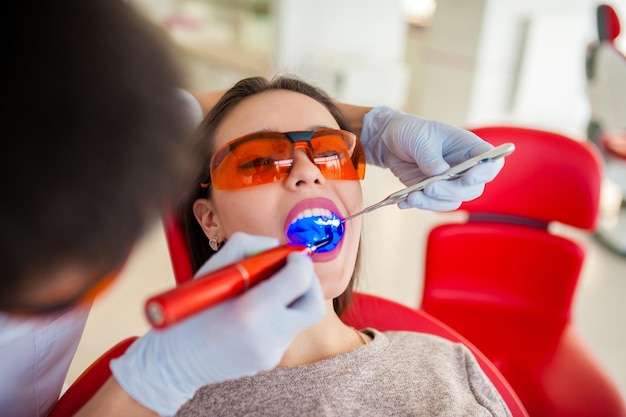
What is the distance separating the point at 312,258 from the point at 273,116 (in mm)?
346

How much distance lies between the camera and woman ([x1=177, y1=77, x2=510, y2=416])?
1.10 meters

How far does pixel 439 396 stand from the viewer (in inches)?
44.9

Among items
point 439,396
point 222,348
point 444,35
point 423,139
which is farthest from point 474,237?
point 444,35

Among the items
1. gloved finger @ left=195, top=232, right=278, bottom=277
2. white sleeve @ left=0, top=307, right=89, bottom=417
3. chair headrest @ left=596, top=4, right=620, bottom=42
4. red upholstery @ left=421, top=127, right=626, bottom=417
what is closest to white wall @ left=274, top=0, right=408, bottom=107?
chair headrest @ left=596, top=4, right=620, bottom=42

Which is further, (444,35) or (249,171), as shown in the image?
(444,35)

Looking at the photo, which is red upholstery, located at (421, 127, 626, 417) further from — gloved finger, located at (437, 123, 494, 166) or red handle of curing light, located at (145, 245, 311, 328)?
red handle of curing light, located at (145, 245, 311, 328)

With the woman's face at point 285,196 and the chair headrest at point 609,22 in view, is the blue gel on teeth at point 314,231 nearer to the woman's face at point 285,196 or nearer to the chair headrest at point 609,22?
the woman's face at point 285,196

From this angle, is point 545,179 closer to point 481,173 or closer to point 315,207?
point 481,173

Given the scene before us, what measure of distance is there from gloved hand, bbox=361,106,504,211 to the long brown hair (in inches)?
4.1

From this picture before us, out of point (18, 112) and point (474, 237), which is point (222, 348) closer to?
point (18, 112)

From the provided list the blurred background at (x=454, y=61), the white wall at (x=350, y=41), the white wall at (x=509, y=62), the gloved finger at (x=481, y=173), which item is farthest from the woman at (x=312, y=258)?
the white wall at (x=509, y=62)

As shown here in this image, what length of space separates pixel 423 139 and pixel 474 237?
65cm

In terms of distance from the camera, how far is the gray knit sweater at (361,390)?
109 cm

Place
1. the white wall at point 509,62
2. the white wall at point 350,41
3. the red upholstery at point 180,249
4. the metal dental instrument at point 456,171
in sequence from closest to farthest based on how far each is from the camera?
the metal dental instrument at point 456,171 < the red upholstery at point 180,249 < the white wall at point 509,62 < the white wall at point 350,41
